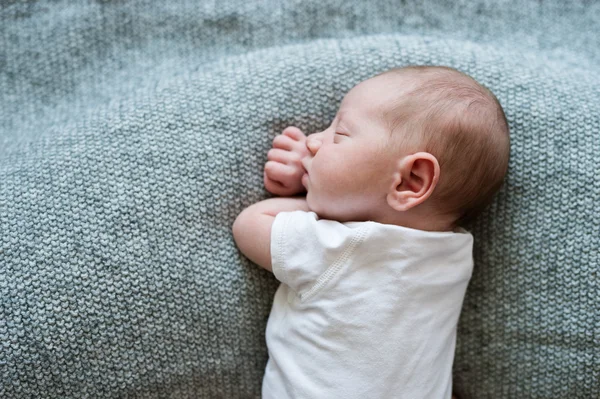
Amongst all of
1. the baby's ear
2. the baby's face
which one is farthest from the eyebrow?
the baby's ear

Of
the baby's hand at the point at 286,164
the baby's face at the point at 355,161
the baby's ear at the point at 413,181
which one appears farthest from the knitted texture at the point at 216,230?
the baby's ear at the point at 413,181

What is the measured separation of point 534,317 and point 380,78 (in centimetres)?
53

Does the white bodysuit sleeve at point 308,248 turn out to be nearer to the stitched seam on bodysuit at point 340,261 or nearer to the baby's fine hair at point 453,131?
the stitched seam on bodysuit at point 340,261

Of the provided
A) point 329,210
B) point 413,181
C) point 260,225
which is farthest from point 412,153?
point 260,225

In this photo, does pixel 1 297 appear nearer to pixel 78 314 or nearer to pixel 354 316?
pixel 78 314

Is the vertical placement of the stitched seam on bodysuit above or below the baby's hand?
below

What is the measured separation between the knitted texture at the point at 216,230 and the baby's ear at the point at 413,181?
0.80ft

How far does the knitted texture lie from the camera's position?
0.93 meters

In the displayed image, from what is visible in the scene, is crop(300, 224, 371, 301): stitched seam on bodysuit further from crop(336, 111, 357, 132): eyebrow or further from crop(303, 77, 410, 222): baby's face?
crop(336, 111, 357, 132): eyebrow

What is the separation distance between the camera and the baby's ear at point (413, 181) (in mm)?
838

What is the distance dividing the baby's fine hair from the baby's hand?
0.62ft

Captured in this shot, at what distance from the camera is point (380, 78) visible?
93cm

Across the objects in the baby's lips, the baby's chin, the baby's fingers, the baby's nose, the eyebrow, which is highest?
the eyebrow

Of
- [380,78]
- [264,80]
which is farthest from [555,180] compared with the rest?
[264,80]
